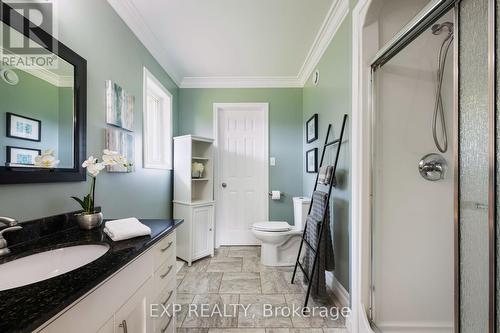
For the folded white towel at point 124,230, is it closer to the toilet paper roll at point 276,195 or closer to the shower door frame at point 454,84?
the shower door frame at point 454,84

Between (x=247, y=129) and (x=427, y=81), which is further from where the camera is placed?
(x=247, y=129)

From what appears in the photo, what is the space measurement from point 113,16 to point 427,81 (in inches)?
88.0

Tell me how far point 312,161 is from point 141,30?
2.16 metres

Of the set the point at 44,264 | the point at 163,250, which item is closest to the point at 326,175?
the point at 163,250

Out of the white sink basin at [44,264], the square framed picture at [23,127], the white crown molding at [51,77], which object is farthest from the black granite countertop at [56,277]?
the white crown molding at [51,77]

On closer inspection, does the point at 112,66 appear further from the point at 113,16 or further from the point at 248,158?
the point at 248,158

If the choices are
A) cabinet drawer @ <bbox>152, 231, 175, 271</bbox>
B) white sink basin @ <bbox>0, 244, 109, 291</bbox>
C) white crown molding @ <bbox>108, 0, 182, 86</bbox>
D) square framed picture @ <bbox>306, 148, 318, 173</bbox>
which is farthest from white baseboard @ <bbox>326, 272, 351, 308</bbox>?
white crown molding @ <bbox>108, 0, 182, 86</bbox>

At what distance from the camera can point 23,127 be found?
3.22ft

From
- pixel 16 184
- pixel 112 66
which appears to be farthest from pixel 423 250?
pixel 112 66

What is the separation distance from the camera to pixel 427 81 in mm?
1461

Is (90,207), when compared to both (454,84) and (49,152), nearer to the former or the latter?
(49,152)

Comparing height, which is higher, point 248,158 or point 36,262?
point 248,158

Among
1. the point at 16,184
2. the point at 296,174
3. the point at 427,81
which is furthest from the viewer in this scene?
the point at 296,174

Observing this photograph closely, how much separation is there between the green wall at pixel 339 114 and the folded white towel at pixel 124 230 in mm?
1421
